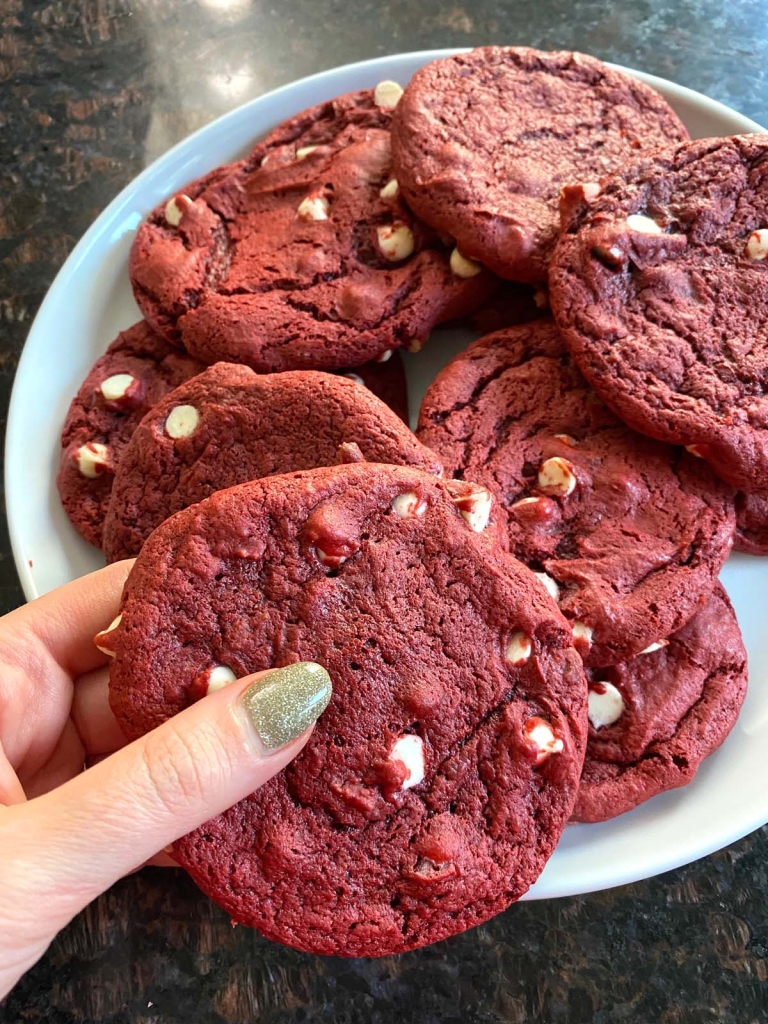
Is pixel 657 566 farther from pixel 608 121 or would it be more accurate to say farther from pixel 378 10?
pixel 378 10

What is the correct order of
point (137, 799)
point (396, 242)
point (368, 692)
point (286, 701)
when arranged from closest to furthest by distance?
point (137, 799), point (286, 701), point (368, 692), point (396, 242)

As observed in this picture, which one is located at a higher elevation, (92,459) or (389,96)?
(389,96)

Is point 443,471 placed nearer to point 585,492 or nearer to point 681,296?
point 585,492

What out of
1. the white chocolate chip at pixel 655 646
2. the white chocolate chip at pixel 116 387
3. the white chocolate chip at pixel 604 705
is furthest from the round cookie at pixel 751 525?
the white chocolate chip at pixel 116 387

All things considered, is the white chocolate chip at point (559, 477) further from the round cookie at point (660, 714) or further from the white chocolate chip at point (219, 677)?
the white chocolate chip at point (219, 677)

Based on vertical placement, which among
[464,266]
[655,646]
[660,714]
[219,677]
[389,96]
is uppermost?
[389,96]

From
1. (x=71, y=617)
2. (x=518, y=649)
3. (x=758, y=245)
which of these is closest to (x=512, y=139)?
(x=758, y=245)

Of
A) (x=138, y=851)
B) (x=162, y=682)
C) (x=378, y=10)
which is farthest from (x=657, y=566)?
(x=378, y=10)

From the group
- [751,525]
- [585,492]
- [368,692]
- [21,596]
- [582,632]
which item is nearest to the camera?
[368,692]

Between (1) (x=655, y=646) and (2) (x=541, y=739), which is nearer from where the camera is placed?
(2) (x=541, y=739)
